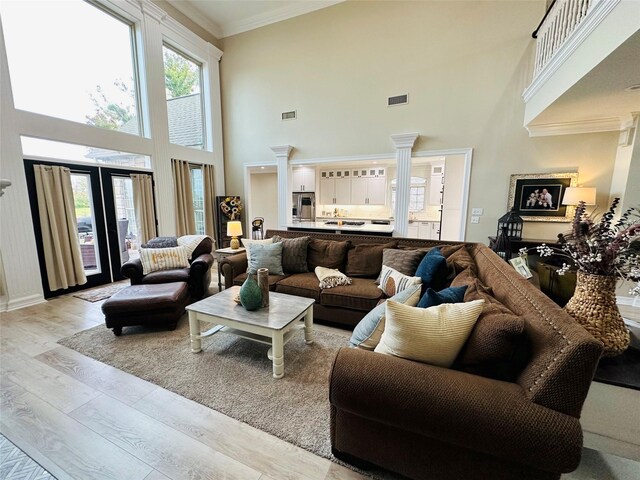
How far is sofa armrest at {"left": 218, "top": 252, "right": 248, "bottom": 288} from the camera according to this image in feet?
11.0

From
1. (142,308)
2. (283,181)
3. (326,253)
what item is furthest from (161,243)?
(283,181)

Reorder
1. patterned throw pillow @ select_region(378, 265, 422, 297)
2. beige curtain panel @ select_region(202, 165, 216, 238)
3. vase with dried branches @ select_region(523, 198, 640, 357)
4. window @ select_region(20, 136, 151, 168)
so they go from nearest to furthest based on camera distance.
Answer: vase with dried branches @ select_region(523, 198, 640, 357), patterned throw pillow @ select_region(378, 265, 422, 297), window @ select_region(20, 136, 151, 168), beige curtain panel @ select_region(202, 165, 216, 238)

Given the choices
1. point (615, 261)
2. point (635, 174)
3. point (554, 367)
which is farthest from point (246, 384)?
point (635, 174)

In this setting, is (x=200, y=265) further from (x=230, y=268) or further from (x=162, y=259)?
(x=162, y=259)

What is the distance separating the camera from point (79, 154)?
400cm

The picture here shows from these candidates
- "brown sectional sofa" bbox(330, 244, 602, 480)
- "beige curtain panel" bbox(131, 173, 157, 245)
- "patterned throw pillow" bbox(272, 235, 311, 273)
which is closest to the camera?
"brown sectional sofa" bbox(330, 244, 602, 480)

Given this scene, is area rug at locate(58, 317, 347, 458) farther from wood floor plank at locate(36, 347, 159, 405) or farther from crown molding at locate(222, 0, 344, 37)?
crown molding at locate(222, 0, 344, 37)

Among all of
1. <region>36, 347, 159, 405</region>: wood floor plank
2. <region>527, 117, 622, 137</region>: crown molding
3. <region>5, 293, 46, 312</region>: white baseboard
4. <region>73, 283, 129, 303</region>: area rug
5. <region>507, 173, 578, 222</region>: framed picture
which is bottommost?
<region>36, 347, 159, 405</region>: wood floor plank

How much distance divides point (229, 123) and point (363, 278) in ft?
17.7

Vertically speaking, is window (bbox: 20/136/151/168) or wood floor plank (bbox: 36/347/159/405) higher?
window (bbox: 20/136/151/168)

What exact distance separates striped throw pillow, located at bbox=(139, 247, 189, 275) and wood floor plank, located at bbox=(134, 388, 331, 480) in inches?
76.8

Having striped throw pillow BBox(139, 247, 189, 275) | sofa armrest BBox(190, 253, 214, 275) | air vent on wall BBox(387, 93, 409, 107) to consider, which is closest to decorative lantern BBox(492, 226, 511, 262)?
air vent on wall BBox(387, 93, 409, 107)

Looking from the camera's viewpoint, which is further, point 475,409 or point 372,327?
point 372,327

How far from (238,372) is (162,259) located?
2124 millimetres
